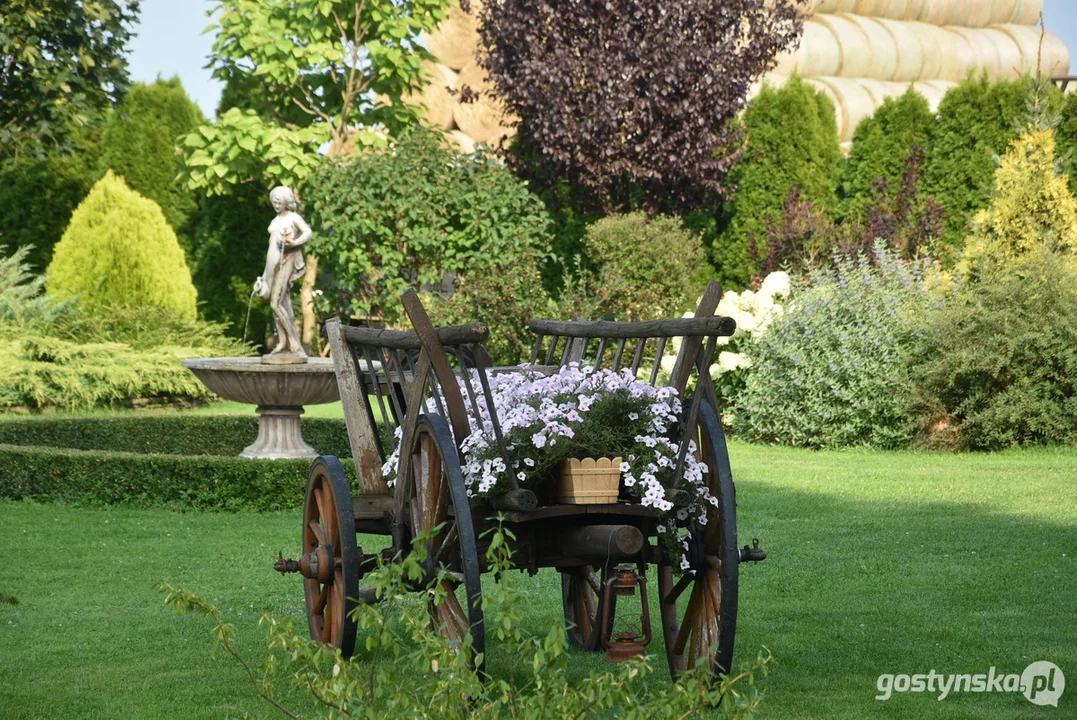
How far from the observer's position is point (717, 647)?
3887 millimetres

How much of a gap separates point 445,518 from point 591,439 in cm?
59

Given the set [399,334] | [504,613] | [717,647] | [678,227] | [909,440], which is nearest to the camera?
[504,613]

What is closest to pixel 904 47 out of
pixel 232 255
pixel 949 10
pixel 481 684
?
pixel 949 10

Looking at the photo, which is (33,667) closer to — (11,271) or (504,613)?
(504,613)

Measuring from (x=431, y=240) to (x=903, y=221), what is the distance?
5836 mm

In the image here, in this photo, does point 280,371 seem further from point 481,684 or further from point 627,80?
point 627,80

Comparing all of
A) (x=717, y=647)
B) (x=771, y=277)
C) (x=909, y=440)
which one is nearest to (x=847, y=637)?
(x=717, y=647)

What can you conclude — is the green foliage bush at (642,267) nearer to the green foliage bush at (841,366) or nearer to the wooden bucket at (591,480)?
the green foliage bush at (841,366)

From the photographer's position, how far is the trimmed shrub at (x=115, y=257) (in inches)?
654

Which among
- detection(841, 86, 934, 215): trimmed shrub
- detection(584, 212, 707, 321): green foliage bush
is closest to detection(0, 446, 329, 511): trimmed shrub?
detection(584, 212, 707, 321): green foliage bush

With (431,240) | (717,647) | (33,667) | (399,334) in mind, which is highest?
(431,240)

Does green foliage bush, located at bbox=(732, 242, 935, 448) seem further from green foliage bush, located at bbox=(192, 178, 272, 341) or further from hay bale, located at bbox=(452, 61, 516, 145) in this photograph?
hay bale, located at bbox=(452, 61, 516, 145)

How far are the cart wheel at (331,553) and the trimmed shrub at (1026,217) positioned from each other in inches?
349

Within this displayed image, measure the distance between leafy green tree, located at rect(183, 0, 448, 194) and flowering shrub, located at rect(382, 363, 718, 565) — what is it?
12681 mm
